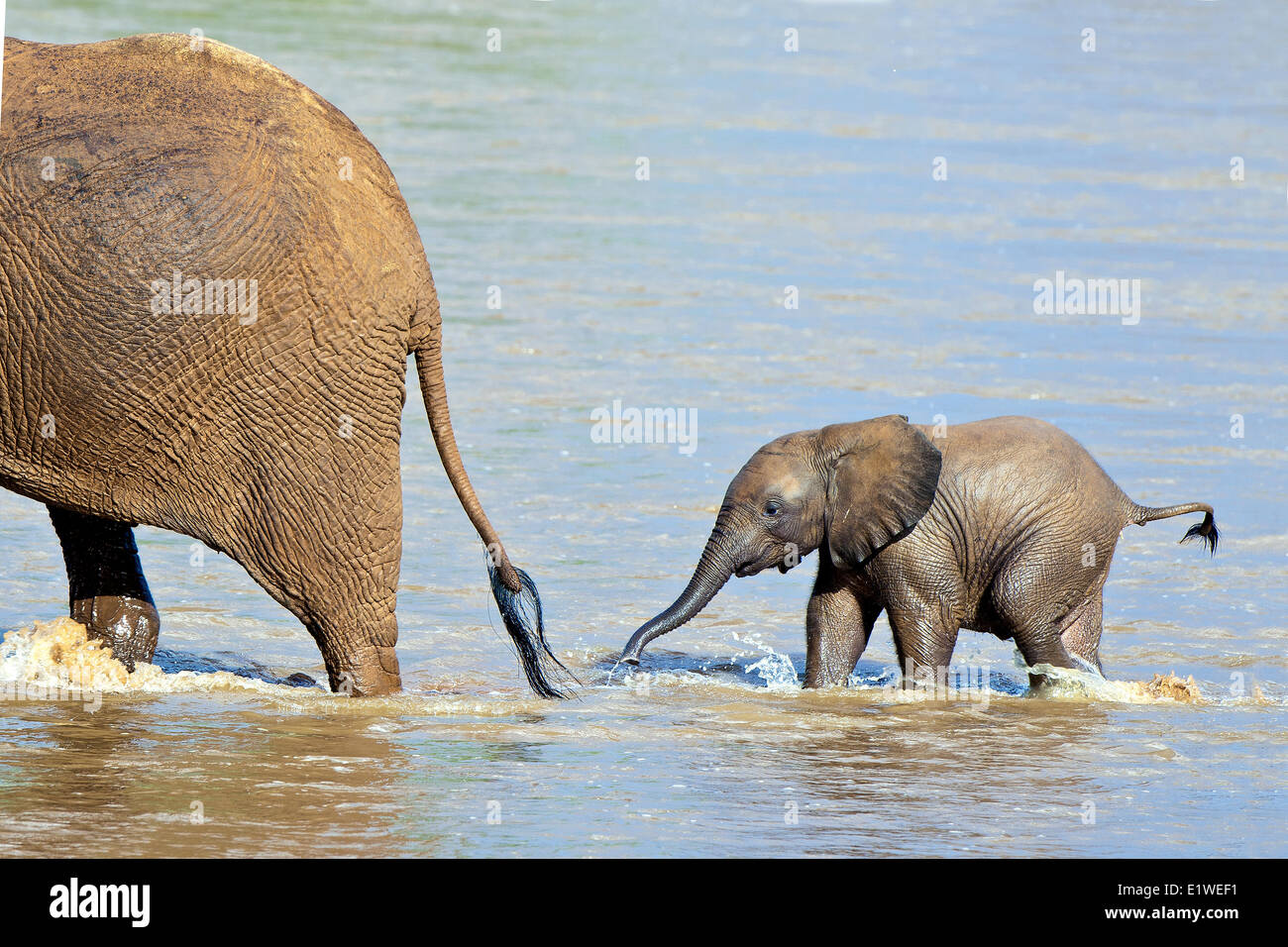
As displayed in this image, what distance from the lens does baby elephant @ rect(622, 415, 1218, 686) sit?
8211mm

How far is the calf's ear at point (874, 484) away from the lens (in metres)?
8.16

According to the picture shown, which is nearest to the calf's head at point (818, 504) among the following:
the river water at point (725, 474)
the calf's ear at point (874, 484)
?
the calf's ear at point (874, 484)

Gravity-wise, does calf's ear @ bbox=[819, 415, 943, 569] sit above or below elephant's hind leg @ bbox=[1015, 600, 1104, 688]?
above

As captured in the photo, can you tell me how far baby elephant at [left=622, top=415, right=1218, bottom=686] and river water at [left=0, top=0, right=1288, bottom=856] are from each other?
0.96ft

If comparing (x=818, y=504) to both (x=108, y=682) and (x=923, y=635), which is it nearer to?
(x=923, y=635)

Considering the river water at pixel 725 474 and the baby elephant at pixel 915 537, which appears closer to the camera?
the river water at pixel 725 474

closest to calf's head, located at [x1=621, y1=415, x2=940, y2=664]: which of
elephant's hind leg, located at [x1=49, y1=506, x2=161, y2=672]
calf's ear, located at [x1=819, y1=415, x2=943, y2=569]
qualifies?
calf's ear, located at [x1=819, y1=415, x2=943, y2=569]

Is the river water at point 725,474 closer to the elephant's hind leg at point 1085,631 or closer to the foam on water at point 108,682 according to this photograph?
the foam on water at point 108,682

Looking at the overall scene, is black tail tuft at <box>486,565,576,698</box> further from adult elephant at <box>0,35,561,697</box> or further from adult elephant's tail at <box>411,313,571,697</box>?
adult elephant at <box>0,35,561,697</box>

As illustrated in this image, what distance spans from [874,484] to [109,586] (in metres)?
3.01

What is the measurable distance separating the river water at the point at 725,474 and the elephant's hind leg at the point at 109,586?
0.79 feet

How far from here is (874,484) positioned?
323 inches

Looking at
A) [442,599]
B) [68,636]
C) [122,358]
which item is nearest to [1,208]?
[122,358]
